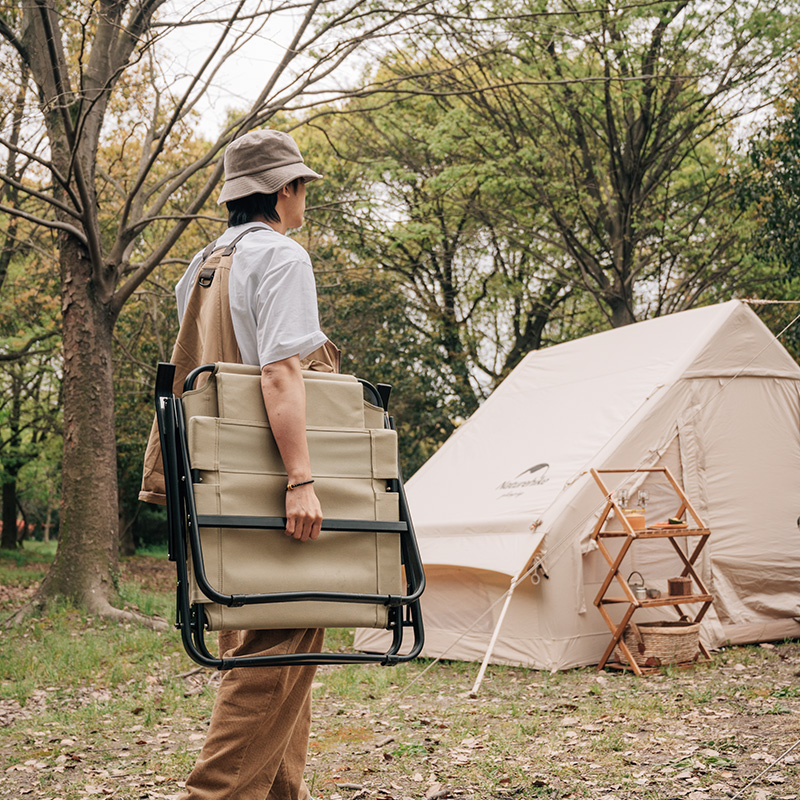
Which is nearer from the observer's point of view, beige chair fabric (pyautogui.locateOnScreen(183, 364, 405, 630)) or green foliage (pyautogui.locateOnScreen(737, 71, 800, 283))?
beige chair fabric (pyautogui.locateOnScreen(183, 364, 405, 630))

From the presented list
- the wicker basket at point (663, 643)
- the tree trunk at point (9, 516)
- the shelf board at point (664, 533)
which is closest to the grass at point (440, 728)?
the wicker basket at point (663, 643)

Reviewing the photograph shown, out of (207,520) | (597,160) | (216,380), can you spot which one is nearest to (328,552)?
(207,520)

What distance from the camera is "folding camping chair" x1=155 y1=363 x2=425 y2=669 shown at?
1.72 metres

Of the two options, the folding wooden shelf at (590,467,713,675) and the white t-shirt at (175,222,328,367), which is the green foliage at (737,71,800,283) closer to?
the folding wooden shelf at (590,467,713,675)

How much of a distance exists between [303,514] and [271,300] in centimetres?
47

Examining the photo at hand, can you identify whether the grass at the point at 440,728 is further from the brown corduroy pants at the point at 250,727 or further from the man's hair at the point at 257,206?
the man's hair at the point at 257,206

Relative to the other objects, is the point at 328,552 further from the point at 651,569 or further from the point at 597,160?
the point at 597,160

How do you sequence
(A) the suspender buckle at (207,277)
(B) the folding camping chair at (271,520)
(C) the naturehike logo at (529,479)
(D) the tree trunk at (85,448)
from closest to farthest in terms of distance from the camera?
1. (B) the folding camping chair at (271,520)
2. (A) the suspender buckle at (207,277)
3. (C) the naturehike logo at (529,479)
4. (D) the tree trunk at (85,448)

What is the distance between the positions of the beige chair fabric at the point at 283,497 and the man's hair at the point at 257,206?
0.44m

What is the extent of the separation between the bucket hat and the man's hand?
0.75m

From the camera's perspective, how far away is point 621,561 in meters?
5.42

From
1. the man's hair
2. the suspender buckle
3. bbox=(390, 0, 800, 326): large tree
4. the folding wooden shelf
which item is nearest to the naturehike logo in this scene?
the folding wooden shelf

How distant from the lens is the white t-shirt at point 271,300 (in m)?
1.89

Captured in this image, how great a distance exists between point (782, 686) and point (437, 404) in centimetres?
1020
